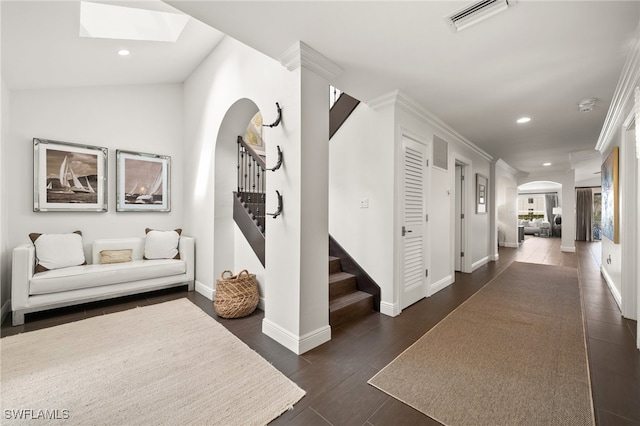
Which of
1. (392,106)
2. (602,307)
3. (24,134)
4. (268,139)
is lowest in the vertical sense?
(602,307)

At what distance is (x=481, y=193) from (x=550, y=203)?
11160 millimetres

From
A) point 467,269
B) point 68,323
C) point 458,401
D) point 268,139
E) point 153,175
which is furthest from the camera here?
point 467,269

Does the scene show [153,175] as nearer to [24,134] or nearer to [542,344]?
[24,134]

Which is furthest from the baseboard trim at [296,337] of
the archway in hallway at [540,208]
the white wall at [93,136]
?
the archway in hallway at [540,208]

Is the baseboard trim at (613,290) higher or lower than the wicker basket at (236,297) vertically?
lower

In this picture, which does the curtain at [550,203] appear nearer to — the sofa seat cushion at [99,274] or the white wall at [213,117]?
the white wall at [213,117]

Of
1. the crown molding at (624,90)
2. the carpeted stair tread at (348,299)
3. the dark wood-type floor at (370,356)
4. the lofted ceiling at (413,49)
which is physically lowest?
the dark wood-type floor at (370,356)

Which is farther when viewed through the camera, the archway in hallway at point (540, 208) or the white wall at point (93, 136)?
the archway in hallway at point (540, 208)

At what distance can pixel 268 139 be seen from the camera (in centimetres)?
243

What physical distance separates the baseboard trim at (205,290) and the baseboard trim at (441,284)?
9.37ft

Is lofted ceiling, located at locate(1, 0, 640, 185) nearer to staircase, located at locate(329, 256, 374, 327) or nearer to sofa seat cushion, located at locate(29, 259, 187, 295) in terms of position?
staircase, located at locate(329, 256, 374, 327)

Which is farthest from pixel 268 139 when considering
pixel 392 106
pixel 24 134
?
pixel 24 134

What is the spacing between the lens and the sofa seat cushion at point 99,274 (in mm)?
2721

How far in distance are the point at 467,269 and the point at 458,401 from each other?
395cm
